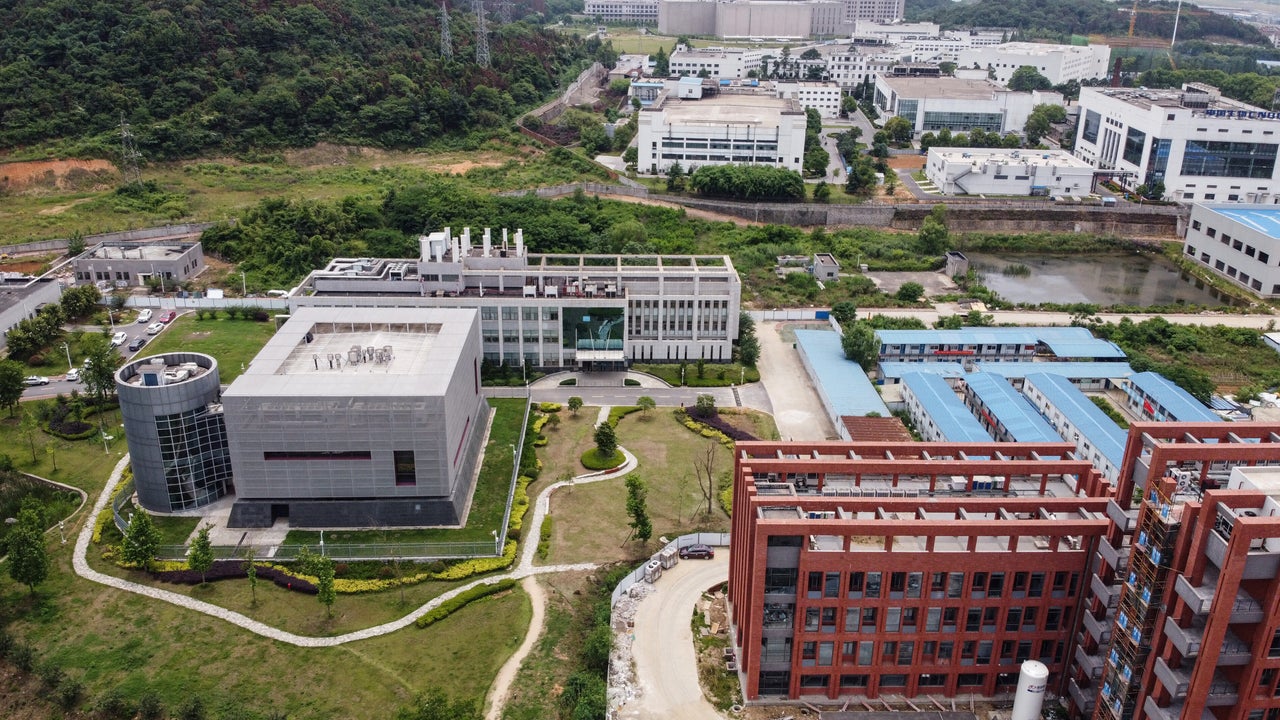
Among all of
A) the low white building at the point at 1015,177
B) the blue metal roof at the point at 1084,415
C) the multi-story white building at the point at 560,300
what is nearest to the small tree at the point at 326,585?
the multi-story white building at the point at 560,300

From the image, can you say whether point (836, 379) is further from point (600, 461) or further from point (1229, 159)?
point (1229, 159)

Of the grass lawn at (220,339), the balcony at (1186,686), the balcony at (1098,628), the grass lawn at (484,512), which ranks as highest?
the balcony at (1186,686)

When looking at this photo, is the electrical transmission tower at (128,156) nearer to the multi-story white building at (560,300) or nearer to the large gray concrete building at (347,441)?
the multi-story white building at (560,300)

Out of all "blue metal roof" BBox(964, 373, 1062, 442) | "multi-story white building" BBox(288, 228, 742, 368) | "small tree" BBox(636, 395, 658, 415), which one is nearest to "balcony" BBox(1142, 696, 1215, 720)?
"blue metal roof" BBox(964, 373, 1062, 442)

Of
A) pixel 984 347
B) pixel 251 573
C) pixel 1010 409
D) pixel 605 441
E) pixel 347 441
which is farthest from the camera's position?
pixel 984 347

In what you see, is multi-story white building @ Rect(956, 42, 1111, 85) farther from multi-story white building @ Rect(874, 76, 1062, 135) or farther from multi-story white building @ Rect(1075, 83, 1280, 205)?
multi-story white building @ Rect(1075, 83, 1280, 205)

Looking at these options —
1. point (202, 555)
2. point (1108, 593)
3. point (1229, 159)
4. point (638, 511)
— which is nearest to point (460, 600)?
point (638, 511)
